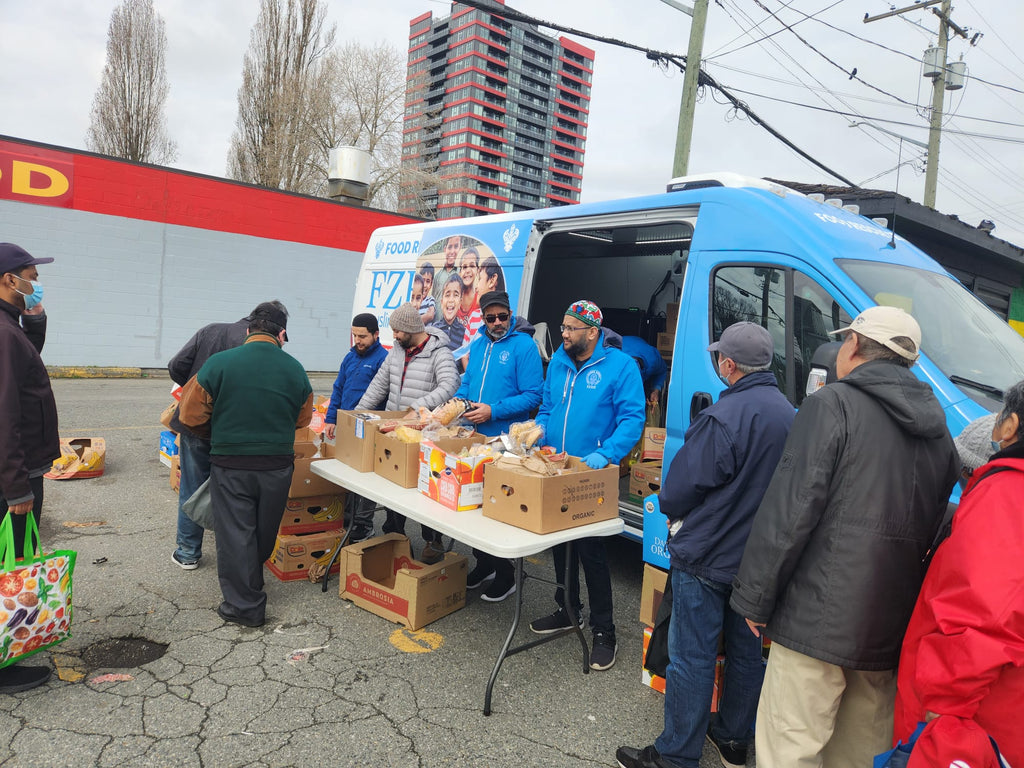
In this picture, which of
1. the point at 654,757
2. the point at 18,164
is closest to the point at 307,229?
the point at 18,164

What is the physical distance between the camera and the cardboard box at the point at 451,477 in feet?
11.6

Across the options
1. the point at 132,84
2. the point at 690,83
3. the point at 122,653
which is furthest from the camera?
the point at 132,84

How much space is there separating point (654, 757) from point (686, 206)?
11.0ft

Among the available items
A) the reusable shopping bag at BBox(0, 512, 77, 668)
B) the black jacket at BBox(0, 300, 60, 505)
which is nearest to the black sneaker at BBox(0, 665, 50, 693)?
the reusable shopping bag at BBox(0, 512, 77, 668)

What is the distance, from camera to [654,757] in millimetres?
2680

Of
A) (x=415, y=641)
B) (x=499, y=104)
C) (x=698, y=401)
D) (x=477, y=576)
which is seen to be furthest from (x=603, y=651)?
(x=499, y=104)

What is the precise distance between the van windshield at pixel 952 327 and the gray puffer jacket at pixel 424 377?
276 cm

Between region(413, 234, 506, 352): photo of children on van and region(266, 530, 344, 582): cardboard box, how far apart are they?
231 centimetres

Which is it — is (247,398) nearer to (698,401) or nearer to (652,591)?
(652,591)

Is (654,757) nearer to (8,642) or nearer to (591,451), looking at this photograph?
(591,451)

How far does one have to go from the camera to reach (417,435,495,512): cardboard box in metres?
3.53

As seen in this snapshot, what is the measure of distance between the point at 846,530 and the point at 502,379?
2835 millimetres

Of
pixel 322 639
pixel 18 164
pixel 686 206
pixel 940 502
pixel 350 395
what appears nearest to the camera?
pixel 940 502

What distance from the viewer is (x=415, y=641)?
375 centimetres
